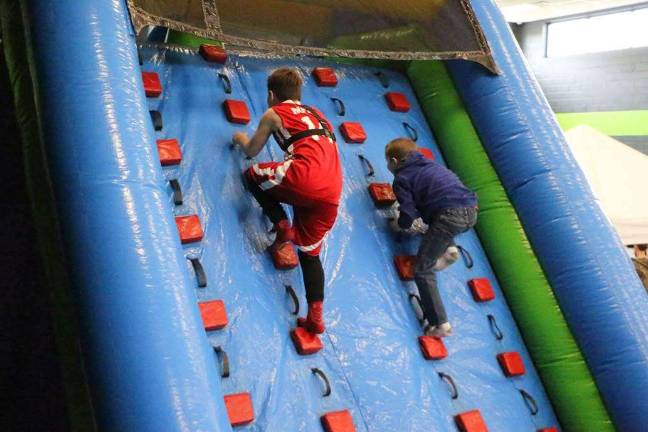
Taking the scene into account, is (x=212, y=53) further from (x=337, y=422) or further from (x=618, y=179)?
(x=618, y=179)

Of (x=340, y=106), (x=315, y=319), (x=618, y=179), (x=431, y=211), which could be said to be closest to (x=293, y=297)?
(x=315, y=319)

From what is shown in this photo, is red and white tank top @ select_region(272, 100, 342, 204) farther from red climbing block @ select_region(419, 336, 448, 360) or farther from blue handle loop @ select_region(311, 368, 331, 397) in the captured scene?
red climbing block @ select_region(419, 336, 448, 360)

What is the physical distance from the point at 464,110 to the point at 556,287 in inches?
39.6

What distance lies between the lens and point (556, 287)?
365cm

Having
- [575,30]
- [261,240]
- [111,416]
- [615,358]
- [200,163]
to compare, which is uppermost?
[575,30]

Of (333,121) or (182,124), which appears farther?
(333,121)

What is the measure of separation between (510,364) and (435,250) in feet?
2.05

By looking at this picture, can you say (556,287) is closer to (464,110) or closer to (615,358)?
(615,358)

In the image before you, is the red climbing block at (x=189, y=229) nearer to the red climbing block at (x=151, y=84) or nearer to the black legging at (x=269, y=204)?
the black legging at (x=269, y=204)

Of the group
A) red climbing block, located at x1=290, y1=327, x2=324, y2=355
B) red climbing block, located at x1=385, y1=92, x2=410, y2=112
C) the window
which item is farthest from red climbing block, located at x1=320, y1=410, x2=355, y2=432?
the window

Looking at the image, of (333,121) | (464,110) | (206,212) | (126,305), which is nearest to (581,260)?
(464,110)

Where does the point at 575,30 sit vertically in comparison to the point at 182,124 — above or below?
above

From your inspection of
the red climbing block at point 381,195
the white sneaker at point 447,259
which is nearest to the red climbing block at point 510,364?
the white sneaker at point 447,259

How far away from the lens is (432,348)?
336 centimetres
